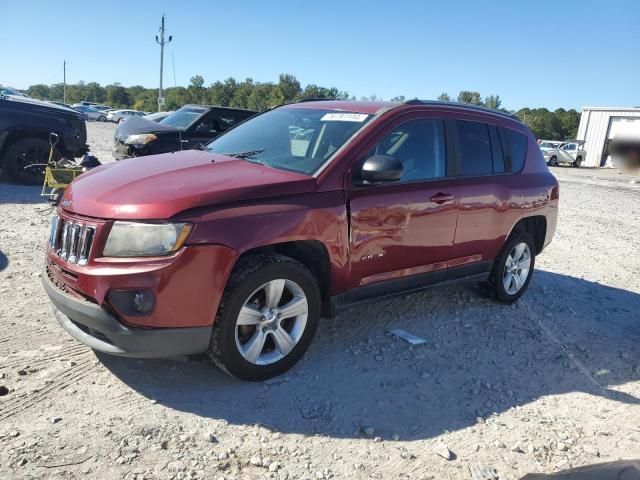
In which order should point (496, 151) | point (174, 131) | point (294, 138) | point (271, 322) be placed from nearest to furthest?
point (271, 322), point (294, 138), point (496, 151), point (174, 131)

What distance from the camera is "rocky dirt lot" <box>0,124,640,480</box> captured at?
2670 mm

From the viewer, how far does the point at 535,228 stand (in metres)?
5.62

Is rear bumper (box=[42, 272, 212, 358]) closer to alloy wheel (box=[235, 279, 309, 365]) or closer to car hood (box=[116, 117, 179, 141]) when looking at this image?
alloy wheel (box=[235, 279, 309, 365])

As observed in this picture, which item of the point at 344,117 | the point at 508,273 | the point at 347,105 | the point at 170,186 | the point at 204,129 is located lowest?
the point at 508,273

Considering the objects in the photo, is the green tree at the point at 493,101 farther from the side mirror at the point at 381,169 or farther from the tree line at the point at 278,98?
the side mirror at the point at 381,169

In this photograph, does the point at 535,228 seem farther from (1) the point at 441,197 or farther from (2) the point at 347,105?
(2) the point at 347,105

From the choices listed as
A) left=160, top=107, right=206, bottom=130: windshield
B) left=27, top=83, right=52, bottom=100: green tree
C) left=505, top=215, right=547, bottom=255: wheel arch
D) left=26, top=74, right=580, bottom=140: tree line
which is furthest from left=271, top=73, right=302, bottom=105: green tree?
left=27, top=83, right=52, bottom=100: green tree

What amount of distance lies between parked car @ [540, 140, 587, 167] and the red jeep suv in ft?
113

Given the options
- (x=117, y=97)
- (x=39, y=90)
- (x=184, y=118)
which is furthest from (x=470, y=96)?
(x=39, y=90)

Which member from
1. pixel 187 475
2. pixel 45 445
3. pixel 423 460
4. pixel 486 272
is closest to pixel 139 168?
pixel 45 445

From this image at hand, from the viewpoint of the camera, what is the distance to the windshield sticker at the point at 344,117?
4.01m

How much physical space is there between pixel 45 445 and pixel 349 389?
5.84ft

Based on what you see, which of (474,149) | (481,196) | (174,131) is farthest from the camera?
(174,131)

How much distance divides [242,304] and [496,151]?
306 cm
